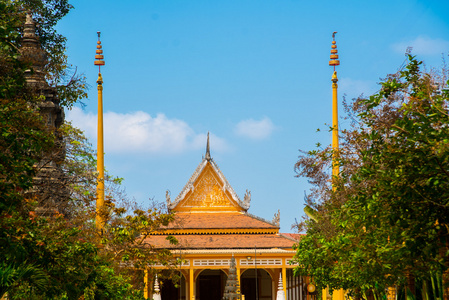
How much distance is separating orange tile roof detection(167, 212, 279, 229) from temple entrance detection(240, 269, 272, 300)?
4.30m

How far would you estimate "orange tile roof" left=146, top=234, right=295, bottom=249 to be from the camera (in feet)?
132

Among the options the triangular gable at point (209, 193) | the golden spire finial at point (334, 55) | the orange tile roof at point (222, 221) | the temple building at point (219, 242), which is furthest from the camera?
the triangular gable at point (209, 193)

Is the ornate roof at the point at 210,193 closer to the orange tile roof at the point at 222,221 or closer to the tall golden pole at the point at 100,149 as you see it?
the orange tile roof at the point at 222,221

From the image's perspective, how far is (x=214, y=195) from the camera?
44.0 meters

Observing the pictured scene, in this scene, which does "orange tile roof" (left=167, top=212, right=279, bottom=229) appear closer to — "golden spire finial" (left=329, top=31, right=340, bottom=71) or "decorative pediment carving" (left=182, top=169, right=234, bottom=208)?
"decorative pediment carving" (left=182, top=169, right=234, bottom=208)

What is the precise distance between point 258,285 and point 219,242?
635cm

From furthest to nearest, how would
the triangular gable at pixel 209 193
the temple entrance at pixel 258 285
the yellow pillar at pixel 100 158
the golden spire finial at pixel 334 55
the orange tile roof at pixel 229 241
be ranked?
the temple entrance at pixel 258 285
the triangular gable at pixel 209 193
the orange tile roof at pixel 229 241
the golden spire finial at pixel 334 55
the yellow pillar at pixel 100 158

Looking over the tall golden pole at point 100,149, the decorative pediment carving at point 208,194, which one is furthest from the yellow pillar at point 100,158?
the decorative pediment carving at point 208,194

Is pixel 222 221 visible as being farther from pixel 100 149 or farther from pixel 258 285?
pixel 100 149

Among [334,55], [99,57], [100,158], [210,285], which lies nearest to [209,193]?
[210,285]

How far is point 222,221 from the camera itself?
42656 mm

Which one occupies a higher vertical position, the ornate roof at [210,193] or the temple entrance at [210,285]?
the ornate roof at [210,193]

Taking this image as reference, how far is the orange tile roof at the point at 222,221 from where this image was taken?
4178cm

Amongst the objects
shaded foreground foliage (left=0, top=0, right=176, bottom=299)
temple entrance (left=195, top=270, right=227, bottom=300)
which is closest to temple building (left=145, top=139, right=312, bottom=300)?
temple entrance (left=195, top=270, right=227, bottom=300)
